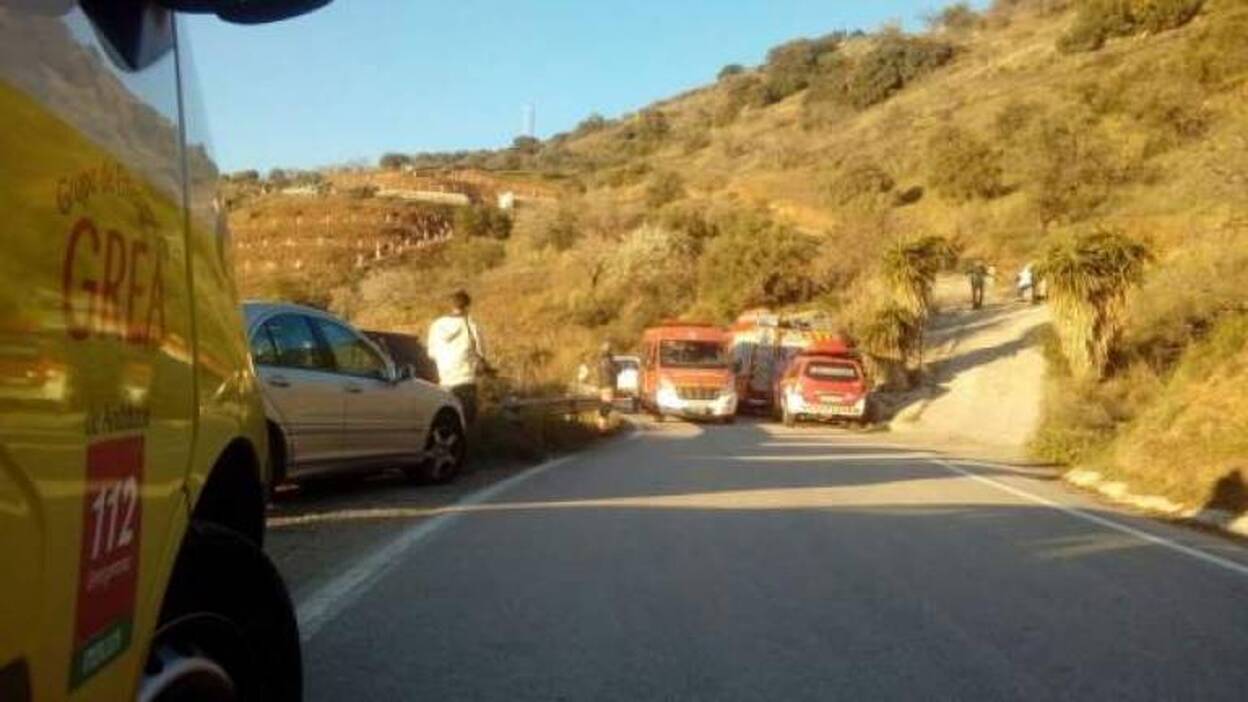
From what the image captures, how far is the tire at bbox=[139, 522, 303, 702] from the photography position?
3275mm

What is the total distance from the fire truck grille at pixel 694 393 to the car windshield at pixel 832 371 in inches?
93.3

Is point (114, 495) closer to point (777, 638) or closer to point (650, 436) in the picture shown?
point (777, 638)

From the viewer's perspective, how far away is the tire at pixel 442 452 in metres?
13.5

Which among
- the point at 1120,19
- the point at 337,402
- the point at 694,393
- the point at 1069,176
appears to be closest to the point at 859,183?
the point at 1069,176

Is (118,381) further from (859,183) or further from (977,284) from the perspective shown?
(859,183)

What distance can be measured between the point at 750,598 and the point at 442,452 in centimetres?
660

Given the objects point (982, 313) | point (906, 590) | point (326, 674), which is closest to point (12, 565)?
point (326, 674)

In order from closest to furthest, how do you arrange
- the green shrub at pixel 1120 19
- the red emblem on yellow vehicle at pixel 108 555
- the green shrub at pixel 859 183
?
1. the red emblem on yellow vehicle at pixel 108 555
2. the green shrub at pixel 859 183
3. the green shrub at pixel 1120 19

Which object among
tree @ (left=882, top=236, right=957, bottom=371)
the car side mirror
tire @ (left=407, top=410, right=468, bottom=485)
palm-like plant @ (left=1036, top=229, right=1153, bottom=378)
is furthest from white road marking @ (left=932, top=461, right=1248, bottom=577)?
tree @ (left=882, top=236, right=957, bottom=371)

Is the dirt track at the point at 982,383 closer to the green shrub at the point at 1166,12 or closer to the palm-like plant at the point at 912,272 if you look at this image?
the palm-like plant at the point at 912,272

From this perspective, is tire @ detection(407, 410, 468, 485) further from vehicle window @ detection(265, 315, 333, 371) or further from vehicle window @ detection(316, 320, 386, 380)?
vehicle window @ detection(265, 315, 333, 371)

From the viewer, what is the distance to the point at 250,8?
9.32 feet

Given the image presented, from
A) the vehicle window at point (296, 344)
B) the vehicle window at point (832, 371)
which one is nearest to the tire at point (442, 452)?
the vehicle window at point (296, 344)

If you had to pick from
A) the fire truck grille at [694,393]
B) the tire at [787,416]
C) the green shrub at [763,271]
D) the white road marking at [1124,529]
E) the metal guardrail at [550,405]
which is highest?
the green shrub at [763,271]
